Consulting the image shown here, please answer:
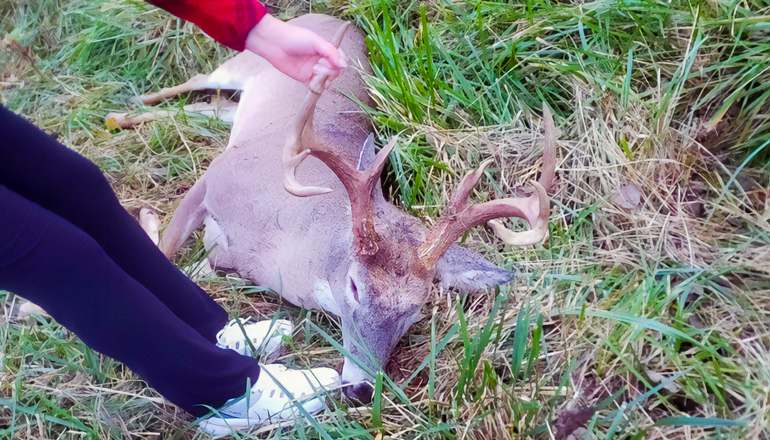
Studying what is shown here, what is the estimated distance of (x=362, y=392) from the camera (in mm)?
2488

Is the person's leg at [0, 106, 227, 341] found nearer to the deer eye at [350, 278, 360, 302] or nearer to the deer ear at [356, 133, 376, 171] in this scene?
the deer eye at [350, 278, 360, 302]

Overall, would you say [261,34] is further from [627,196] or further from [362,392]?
[627,196]

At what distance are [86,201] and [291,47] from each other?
88 cm

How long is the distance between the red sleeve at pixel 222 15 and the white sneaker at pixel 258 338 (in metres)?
1.37

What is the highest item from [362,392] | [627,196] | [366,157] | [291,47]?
[291,47]

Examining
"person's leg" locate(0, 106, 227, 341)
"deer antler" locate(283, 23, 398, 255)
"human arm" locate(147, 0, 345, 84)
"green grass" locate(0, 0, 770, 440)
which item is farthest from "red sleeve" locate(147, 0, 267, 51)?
"green grass" locate(0, 0, 770, 440)

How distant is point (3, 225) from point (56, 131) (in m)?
2.84

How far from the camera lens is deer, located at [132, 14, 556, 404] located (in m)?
2.53

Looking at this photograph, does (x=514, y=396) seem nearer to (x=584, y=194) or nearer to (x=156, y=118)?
(x=584, y=194)

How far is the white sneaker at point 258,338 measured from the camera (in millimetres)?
2742

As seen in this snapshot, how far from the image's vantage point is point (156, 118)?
4.09 m

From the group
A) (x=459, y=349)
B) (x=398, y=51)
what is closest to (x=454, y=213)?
(x=459, y=349)

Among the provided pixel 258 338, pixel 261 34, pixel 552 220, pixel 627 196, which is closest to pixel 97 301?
pixel 261 34

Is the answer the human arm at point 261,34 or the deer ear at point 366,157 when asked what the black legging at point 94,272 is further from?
the deer ear at point 366,157
